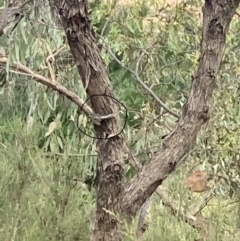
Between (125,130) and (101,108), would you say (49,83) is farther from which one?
(101,108)

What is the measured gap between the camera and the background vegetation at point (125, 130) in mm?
1653

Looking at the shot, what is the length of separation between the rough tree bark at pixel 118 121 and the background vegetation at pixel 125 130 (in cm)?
7

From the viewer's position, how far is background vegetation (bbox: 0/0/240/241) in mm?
1653

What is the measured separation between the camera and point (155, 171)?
4.75ft

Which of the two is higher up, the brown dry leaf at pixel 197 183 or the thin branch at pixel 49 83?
the thin branch at pixel 49 83

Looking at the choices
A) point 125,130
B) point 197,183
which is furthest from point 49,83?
point 197,183

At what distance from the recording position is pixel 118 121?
4.72 ft

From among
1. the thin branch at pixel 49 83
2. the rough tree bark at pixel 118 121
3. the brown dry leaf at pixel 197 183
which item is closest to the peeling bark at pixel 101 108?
the rough tree bark at pixel 118 121

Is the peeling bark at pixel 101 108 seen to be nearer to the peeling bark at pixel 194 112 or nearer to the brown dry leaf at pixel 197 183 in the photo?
the peeling bark at pixel 194 112

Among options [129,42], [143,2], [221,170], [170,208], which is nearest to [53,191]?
[170,208]

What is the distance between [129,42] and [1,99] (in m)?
0.61

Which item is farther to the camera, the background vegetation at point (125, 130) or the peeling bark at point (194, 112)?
the background vegetation at point (125, 130)

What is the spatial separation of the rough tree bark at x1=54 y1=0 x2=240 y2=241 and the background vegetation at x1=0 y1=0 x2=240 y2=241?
0.07m

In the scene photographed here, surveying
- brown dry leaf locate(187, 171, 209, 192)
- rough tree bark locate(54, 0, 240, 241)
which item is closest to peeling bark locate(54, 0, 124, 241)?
rough tree bark locate(54, 0, 240, 241)
